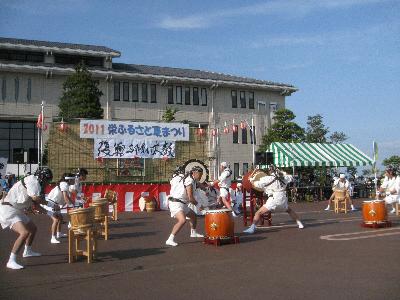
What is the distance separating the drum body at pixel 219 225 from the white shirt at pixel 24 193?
3921mm

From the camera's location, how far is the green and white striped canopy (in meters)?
28.4

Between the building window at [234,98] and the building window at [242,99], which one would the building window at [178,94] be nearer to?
the building window at [234,98]

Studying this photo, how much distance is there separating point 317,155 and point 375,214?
16802 millimetres

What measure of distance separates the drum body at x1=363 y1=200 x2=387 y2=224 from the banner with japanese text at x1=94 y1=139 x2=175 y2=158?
14480 mm

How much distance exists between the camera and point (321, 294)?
6.20m

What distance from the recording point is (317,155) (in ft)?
97.8

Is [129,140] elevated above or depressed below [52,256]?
above

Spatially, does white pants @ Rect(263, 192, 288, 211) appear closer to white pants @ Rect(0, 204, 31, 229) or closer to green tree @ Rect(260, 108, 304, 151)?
white pants @ Rect(0, 204, 31, 229)

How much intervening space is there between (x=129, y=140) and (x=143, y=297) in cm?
1934

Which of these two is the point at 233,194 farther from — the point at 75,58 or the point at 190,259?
the point at 75,58

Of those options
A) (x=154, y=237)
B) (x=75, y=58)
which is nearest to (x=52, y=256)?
(x=154, y=237)

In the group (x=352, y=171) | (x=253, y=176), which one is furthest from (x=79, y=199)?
(x=352, y=171)

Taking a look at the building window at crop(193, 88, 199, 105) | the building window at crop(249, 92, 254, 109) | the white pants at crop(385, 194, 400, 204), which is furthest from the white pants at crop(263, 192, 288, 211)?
the building window at crop(249, 92, 254, 109)

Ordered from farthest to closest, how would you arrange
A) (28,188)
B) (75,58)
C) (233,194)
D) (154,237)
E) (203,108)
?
(203,108)
(75,58)
(233,194)
(154,237)
(28,188)
